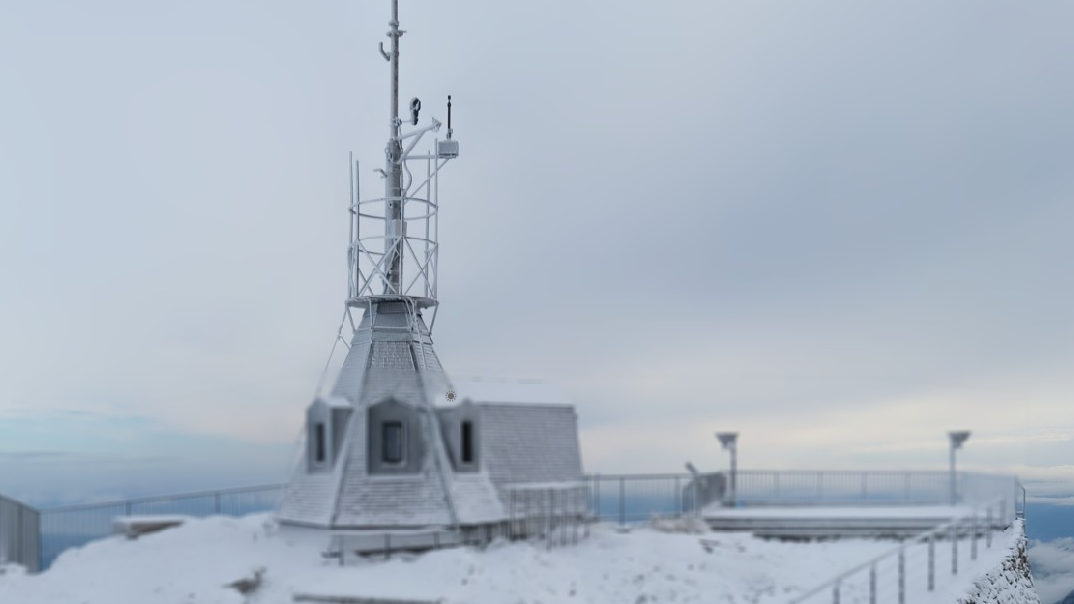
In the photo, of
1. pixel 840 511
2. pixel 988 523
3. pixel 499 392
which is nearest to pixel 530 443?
pixel 499 392

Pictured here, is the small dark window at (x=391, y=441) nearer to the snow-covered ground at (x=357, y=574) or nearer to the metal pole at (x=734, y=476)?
the snow-covered ground at (x=357, y=574)

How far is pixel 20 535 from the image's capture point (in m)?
12.8

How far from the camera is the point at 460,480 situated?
13.3 metres

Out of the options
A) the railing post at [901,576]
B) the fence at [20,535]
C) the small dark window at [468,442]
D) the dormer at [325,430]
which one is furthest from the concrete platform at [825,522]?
the fence at [20,535]

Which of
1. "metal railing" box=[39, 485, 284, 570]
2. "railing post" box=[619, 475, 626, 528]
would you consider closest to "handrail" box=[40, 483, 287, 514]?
"metal railing" box=[39, 485, 284, 570]

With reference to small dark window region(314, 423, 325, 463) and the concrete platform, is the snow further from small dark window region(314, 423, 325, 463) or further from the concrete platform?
small dark window region(314, 423, 325, 463)

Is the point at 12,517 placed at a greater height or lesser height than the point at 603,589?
greater

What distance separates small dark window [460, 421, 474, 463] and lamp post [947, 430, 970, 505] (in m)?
11.0

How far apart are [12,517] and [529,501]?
714 cm

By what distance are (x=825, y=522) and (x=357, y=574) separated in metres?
10.6

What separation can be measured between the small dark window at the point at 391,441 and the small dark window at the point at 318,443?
91 cm

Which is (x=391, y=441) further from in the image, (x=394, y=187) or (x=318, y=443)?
(x=394, y=187)

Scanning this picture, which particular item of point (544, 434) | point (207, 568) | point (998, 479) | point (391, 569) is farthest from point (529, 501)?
point (998, 479)

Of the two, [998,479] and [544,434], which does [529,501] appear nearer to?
[544,434]
